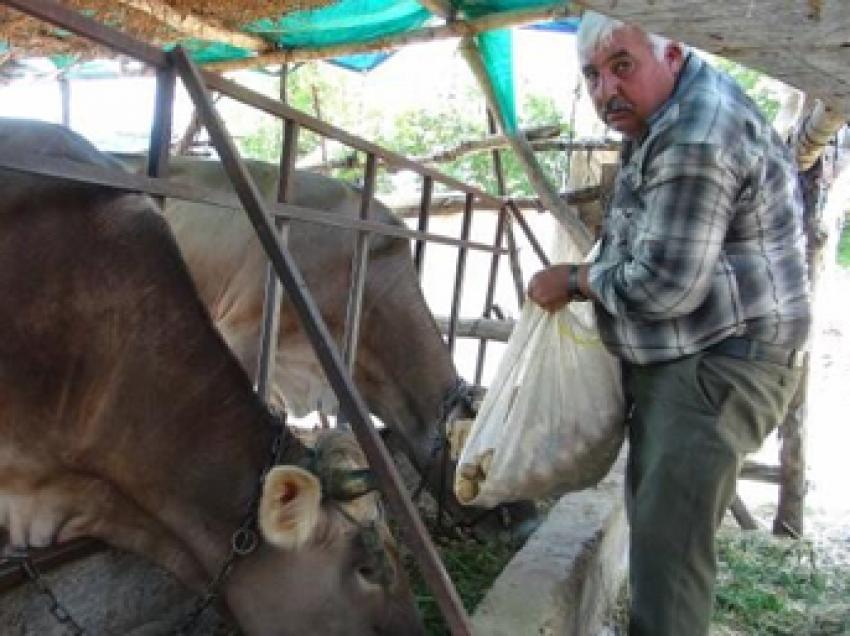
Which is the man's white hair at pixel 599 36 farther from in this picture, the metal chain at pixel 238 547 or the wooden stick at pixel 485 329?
the wooden stick at pixel 485 329

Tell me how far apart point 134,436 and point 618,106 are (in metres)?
1.81

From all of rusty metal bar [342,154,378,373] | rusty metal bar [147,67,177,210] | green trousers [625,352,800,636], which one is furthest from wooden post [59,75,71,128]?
green trousers [625,352,800,636]

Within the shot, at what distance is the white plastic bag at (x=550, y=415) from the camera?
2.71 meters

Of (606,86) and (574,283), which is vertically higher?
(606,86)

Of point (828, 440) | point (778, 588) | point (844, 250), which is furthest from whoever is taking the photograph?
point (844, 250)

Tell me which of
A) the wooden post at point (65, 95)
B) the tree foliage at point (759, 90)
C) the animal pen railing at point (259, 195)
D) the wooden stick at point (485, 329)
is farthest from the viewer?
the tree foliage at point (759, 90)

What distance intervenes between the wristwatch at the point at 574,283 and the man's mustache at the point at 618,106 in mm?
487

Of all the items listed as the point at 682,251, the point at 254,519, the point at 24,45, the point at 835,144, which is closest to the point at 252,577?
the point at 254,519

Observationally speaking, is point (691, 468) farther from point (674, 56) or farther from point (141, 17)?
point (141, 17)

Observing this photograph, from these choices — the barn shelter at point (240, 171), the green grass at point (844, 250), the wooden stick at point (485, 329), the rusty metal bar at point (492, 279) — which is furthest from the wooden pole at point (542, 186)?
the green grass at point (844, 250)

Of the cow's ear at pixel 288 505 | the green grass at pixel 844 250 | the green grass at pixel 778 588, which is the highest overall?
the cow's ear at pixel 288 505

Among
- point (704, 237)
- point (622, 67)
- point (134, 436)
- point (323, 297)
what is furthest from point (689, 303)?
point (323, 297)

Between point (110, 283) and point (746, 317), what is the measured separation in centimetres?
196

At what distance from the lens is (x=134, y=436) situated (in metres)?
2.72
